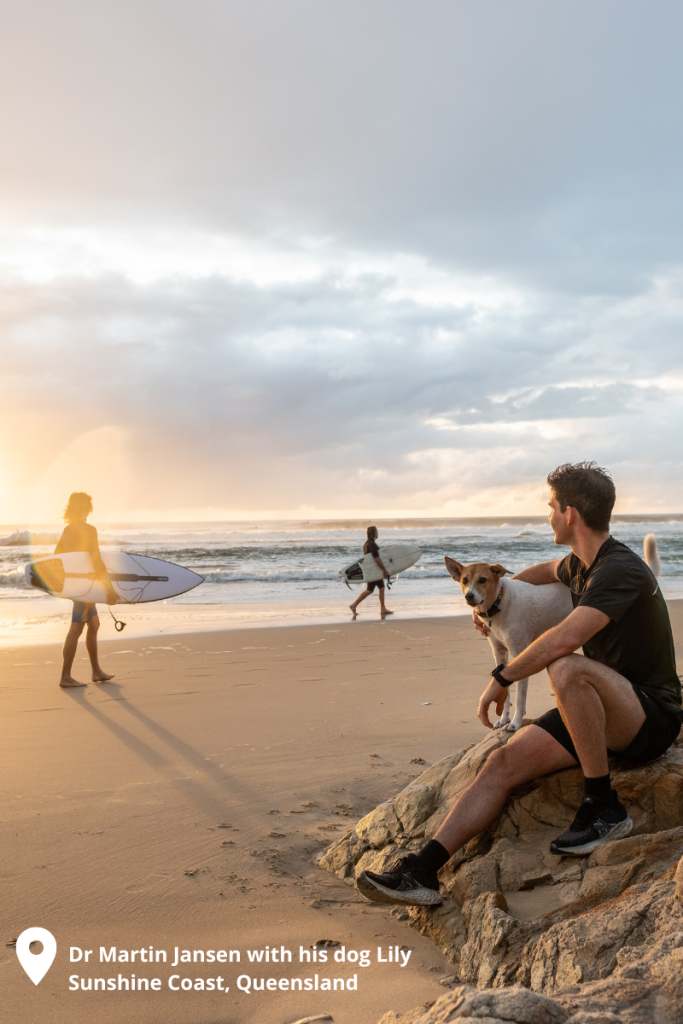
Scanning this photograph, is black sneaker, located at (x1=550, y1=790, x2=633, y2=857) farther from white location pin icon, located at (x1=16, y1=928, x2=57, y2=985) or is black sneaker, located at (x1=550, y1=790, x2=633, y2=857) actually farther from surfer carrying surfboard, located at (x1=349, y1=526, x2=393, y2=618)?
surfer carrying surfboard, located at (x1=349, y1=526, x2=393, y2=618)

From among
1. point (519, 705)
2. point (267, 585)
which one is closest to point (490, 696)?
point (519, 705)

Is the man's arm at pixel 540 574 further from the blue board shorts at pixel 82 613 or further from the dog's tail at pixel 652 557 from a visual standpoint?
the blue board shorts at pixel 82 613

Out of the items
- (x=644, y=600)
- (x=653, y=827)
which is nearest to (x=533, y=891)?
(x=653, y=827)

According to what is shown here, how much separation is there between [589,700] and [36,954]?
268cm

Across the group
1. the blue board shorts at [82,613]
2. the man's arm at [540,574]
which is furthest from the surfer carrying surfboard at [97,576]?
the man's arm at [540,574]

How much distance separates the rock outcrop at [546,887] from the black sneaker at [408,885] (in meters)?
0.15

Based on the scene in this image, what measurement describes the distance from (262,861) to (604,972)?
2223 millimetres

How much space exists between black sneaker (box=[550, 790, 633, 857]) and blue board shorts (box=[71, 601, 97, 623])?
6492 millimetres

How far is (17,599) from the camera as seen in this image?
17.8 metres

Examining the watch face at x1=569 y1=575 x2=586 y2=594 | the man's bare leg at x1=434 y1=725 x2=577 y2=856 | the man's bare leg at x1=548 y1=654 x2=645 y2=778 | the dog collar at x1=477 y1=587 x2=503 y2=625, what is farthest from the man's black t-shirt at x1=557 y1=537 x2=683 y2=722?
the dog collar at x1=477 y1=587 x2=503 y2=625

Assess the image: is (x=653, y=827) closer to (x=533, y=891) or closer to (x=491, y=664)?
(x=533, y=891)

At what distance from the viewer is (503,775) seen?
3332mm

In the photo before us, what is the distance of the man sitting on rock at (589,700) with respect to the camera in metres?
3.10

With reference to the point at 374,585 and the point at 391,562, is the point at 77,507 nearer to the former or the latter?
the point at 374,585
